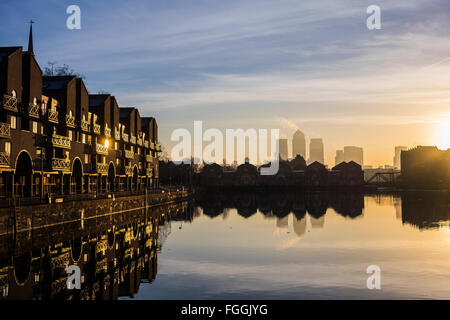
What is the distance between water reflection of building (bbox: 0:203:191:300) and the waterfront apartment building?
24.9ft

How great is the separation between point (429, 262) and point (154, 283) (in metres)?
20.0

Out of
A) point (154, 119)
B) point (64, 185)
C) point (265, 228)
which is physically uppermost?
point (154, 119)

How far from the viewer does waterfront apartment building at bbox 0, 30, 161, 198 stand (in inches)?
1938

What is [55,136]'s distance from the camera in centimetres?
5875

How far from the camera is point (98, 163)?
2950 inches

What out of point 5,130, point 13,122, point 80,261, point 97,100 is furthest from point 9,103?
point 97,100

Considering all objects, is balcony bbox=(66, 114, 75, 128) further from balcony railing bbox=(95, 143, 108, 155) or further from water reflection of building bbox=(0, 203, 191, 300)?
water reflection of building bbox=(0, 203, 191, 300)

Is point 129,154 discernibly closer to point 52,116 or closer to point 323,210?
point 52,116

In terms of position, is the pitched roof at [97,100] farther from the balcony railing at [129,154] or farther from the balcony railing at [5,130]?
the balcony railing at [5,130]

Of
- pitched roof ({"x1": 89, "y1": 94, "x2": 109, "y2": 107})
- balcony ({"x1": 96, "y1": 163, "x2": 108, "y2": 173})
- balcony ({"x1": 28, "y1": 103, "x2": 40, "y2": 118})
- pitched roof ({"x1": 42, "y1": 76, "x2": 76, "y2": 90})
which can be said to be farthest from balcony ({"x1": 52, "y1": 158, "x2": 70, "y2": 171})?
pitched roof ({"x1": 89, "y1": 94, "x2": 109, "y2": 107})

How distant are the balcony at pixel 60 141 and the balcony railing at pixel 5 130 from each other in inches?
441

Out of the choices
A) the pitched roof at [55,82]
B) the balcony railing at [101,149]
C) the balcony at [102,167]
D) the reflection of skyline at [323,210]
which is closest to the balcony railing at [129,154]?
the balcony at [102,167]
